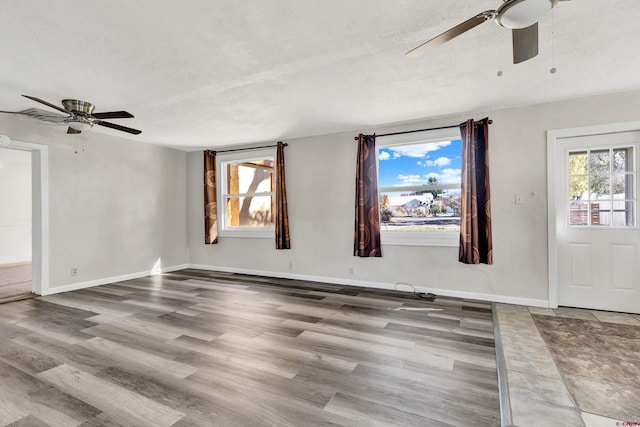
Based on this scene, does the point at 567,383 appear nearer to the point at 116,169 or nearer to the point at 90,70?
the point at 90,70

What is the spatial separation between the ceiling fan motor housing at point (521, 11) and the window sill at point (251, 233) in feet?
14.9

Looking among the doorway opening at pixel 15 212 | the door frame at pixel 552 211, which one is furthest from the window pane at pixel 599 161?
the doorway opening at pixel 15 212

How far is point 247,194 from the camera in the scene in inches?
234

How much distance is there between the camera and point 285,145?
210 inches

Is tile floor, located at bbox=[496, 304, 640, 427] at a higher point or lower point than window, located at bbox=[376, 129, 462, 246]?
lower

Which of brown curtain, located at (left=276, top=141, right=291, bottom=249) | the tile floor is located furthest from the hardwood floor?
brown curtain, located at (left=276, top=141, right=291, bottom=249)

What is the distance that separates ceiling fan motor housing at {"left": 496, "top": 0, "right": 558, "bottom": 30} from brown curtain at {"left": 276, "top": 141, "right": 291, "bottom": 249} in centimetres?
403

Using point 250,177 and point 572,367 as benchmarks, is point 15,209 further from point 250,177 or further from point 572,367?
point 572,367

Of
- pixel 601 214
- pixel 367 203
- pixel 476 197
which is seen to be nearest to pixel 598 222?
pixel 601 214

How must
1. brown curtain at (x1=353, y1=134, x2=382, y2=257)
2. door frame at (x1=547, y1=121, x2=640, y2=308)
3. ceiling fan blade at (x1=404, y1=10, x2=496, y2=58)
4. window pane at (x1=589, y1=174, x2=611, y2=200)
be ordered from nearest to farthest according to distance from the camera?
ceiling fan blade at (x1=404, y1=10, x2=496, y2=58), window pane at (x1=589, y1=174, x2=611, y2=200), door frame at (x1=547, y1=121, x2=640, y2=308), brown curtain at (x1=353, y1=134, x2=382, y2=257)

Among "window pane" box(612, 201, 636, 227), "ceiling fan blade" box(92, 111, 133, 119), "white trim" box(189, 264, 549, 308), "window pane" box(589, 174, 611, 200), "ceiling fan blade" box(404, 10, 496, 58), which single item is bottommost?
"white trim" box(189, 264, 549, 308)

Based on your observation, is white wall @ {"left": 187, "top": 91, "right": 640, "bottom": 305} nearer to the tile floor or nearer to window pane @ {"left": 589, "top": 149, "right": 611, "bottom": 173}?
window pane @ {"left": 589, "top": 149, "right": 611, "bottom": 173}

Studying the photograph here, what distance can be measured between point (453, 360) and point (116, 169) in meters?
5.64

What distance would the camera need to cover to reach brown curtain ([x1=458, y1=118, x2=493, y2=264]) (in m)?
3.89
